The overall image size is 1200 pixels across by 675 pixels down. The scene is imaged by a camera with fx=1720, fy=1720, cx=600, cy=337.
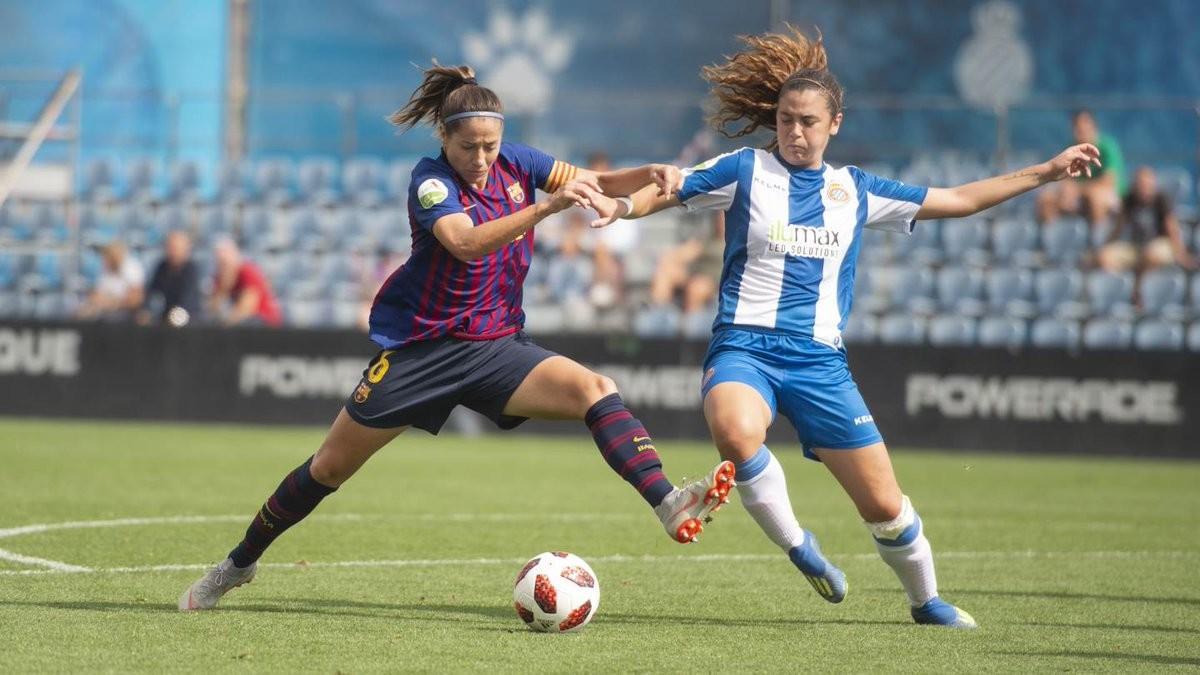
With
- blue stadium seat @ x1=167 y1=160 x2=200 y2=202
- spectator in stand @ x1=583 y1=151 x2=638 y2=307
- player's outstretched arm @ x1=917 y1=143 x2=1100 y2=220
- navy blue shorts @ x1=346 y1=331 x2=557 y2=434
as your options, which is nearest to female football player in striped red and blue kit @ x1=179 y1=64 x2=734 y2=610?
navy blue shorts @ x1=346 y1=331 x2=557 y2=434

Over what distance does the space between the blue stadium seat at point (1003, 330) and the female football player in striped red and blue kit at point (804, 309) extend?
34.3 feet

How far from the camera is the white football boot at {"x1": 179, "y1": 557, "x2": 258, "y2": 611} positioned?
6574 mm

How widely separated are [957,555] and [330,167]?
13932 millimetres

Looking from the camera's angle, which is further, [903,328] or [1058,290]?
[903,328]

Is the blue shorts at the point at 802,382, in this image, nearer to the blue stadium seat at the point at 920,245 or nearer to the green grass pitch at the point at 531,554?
the green grass pitch at the point at 531,554

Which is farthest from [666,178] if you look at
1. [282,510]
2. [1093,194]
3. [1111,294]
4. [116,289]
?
[116,289]

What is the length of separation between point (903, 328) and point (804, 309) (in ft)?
36.4

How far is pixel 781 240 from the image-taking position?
6648 mm

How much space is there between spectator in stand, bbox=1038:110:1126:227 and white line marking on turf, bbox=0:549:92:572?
38.0 ft

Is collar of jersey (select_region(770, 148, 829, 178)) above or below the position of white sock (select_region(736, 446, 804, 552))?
above

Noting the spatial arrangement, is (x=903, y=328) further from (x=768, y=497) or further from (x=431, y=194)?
(x=431, y=194)

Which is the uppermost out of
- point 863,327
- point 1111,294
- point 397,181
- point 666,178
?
point 666,178

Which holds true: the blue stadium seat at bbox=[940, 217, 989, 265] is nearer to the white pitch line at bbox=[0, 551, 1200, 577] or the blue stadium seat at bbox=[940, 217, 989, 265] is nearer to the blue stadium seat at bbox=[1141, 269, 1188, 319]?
the blue stadium seat at bbox=[1141, 269, 1188, 319]

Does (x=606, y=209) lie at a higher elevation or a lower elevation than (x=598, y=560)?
higher
